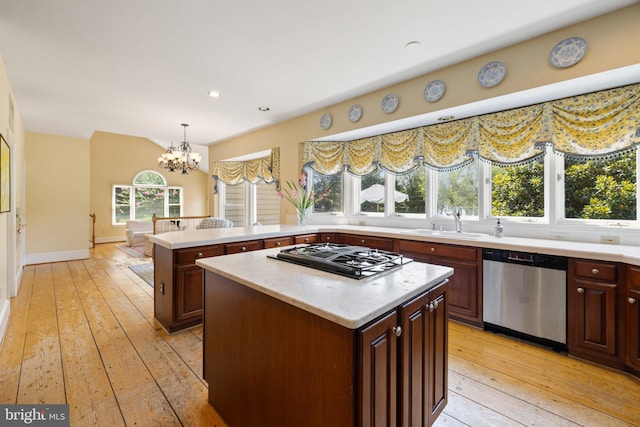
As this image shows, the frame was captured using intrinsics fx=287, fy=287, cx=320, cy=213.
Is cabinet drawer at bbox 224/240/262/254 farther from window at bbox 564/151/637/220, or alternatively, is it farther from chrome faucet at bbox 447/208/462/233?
window at bbox 564/151/637/220

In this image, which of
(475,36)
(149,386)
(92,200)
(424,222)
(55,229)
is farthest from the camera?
(92,200)

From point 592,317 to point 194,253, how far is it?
326 cm

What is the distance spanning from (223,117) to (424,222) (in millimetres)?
3367

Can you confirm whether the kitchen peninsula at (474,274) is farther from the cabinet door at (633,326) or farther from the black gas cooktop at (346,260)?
the black gas cooktop at (346,260)

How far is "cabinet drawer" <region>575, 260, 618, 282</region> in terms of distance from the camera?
205 centimetres

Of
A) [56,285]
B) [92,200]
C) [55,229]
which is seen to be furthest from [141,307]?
[92,200]

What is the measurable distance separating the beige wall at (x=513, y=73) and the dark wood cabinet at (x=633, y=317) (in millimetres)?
1492

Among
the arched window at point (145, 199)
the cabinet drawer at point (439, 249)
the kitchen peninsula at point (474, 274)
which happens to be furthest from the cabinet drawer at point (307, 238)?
the arched window at point (145, 199)

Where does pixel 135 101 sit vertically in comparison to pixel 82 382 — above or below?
above

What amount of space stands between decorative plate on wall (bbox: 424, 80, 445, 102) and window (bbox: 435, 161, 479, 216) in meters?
0.92

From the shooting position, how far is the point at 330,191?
4.61 metres

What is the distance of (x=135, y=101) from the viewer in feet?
12.4

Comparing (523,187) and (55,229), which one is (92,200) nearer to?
(55,229)

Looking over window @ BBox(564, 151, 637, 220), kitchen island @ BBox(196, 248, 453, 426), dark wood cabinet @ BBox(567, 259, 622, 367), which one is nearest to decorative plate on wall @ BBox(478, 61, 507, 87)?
window @ BBox(564, 151, 637, 220)
